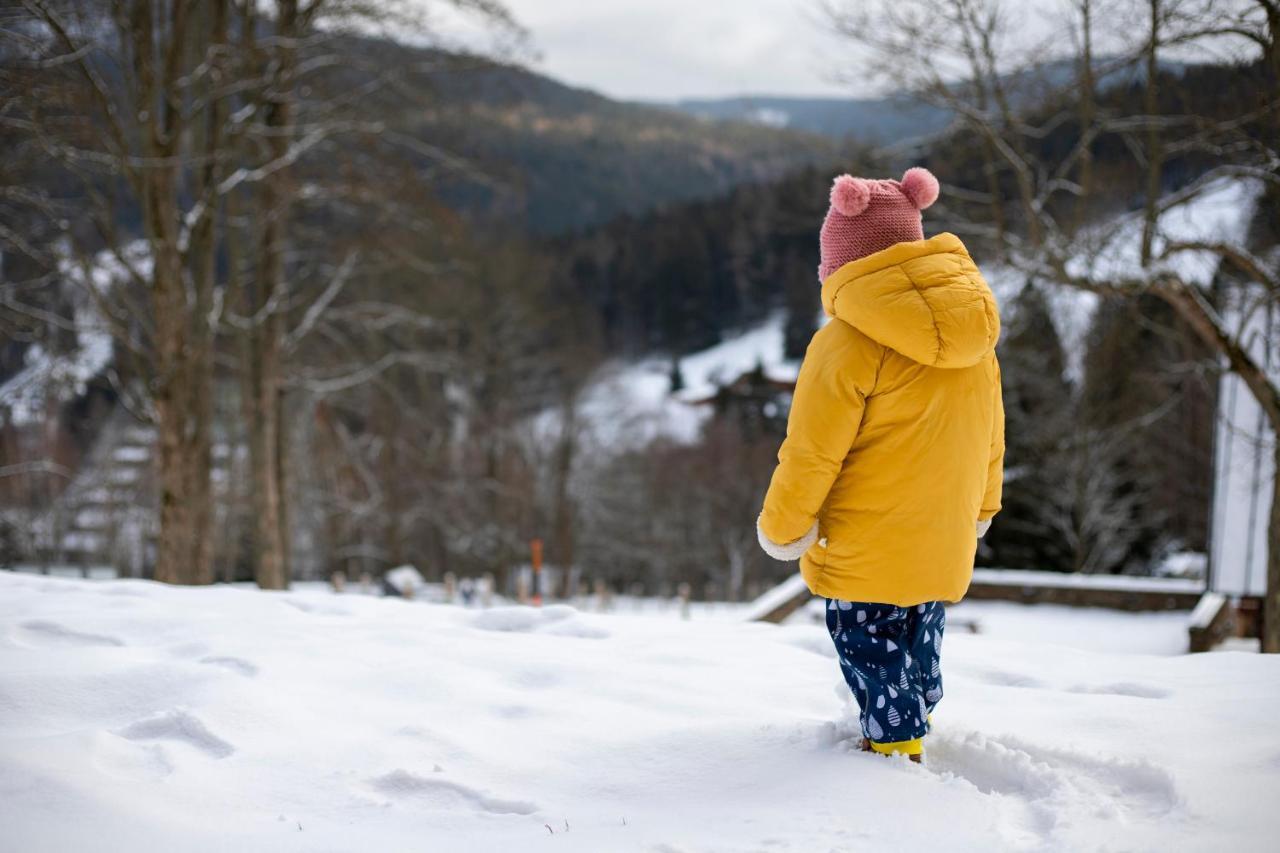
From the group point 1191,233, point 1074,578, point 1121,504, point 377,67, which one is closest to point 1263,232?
point 1191,233

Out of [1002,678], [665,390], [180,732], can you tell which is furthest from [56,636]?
[665,390]

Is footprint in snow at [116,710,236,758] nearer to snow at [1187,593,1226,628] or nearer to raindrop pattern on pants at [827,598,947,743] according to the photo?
raindrop pattern on pants at [827,598,947,743]

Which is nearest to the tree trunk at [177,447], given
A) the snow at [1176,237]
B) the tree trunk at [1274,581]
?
the snow at [1176,237]

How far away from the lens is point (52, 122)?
23.9 feet

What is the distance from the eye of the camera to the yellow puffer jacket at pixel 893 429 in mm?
2633

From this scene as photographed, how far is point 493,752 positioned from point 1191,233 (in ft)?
24.6

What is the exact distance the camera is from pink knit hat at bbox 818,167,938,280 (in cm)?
280

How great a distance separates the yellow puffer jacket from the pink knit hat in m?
0.10

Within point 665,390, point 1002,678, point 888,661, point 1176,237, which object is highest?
point 1176,237

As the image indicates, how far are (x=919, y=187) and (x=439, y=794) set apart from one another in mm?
2157

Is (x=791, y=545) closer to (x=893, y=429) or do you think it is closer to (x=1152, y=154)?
(x=893, y=429)

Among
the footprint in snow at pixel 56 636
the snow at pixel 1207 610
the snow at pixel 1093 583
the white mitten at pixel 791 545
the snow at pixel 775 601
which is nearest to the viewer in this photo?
the white mitten at pixel 791 545

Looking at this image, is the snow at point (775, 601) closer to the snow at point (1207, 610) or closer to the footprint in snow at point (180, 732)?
the snow at point (1207, 610)

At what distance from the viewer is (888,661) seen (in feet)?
9.07
